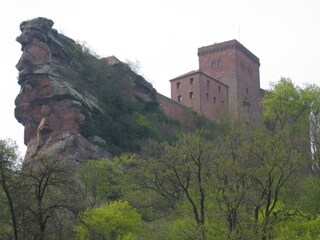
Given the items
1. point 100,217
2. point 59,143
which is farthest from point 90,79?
point 100,217

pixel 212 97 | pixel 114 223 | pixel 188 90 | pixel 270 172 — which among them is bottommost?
pixel 114 223

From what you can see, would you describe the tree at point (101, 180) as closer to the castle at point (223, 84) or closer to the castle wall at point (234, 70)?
the castle at point (223, 84)

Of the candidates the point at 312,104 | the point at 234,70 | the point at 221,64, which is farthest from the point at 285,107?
the point at 221,64

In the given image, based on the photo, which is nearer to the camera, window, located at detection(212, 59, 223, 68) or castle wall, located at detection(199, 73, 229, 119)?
castle wall, located at detection(199, 73, 229, 119)

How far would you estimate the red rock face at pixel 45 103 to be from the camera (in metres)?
53.3

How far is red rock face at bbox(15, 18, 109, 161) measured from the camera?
2098 inches

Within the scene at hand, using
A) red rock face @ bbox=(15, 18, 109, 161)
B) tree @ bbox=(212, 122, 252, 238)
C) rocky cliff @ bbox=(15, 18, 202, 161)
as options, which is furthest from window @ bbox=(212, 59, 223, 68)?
tree @ bbox=(212, 122, 252, 238)

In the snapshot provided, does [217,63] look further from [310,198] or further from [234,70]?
[310,198]

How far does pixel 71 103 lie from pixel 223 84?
31.6 m

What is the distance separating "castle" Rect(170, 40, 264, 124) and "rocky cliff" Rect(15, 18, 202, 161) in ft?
46.5

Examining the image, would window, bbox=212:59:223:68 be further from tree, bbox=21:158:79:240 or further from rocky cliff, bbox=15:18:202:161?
tree, bbox=21:158:79:240

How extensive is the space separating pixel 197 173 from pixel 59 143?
75.5ft

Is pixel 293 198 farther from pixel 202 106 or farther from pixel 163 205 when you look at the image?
pixel 202 106

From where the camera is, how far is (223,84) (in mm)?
81625
